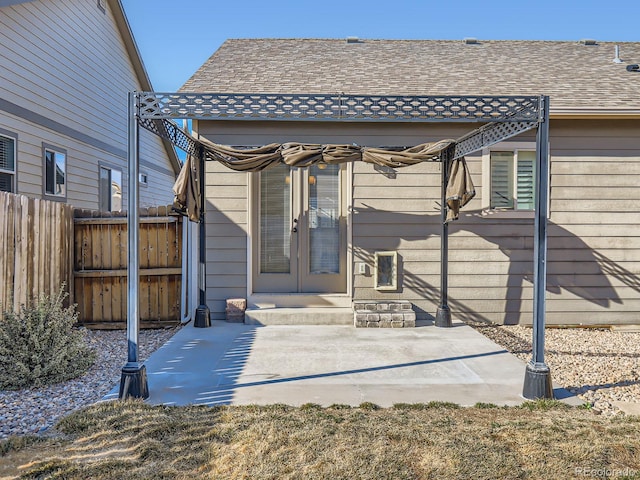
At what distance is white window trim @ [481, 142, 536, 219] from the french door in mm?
2018

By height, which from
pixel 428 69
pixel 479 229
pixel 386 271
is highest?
pixel 428 69

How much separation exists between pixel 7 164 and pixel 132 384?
5.28 m

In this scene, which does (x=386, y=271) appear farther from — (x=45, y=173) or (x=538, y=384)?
(x=45, y=173)

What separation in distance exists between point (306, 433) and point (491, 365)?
7.77 ft

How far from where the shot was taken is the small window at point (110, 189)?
9.91 metres

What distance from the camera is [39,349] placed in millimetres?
4141

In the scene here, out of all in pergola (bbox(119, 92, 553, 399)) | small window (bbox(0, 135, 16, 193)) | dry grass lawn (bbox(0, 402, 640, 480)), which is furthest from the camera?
small window (bbox(0, 135, 16, 193))

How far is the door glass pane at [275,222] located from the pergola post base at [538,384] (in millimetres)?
3799

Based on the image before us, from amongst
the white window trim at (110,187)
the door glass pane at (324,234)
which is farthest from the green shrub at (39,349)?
the white window trim at (110,187)

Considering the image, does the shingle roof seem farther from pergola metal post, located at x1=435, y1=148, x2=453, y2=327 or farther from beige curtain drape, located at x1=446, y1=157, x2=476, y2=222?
beige curtain drape, located at x1=446, y1=157, x2=476, y2=222

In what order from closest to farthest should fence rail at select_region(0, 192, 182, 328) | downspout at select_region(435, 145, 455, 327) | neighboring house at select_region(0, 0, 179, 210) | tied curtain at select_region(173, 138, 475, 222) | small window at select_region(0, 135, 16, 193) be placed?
tied curtain at select_region(173, 138, 475, 222), downspout at select_region(435, 145, 455, 327), fence rail at select_region(0, 192, 182, 328), small window at select_region(0, 135, 16, 193), neighboring house at select_region(0, 0, 179, 210)

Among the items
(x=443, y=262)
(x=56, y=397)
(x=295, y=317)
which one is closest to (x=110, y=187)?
(x=295, y=317)

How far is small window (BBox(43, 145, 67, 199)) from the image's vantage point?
7.90m

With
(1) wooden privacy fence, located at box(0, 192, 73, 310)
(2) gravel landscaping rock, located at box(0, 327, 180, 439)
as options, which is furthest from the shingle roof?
(2) gravel landscaping rock, located at box(0, 327, 180, 439)
